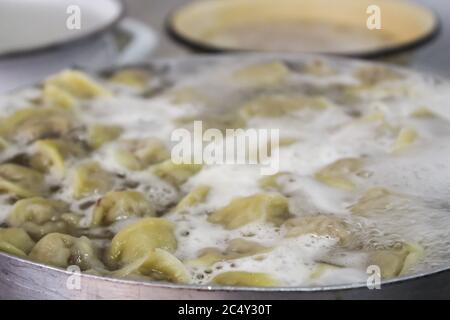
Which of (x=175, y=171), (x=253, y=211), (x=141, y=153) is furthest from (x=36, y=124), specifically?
(x=253, y=211)

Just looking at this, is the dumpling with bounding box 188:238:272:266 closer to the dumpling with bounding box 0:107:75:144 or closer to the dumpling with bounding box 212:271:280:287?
the dumpling with bounding box 212:271:280:287

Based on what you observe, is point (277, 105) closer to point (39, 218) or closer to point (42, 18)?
point (39, 218)

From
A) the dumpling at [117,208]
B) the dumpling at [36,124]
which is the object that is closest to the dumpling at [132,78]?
the dumpling at [36,124]

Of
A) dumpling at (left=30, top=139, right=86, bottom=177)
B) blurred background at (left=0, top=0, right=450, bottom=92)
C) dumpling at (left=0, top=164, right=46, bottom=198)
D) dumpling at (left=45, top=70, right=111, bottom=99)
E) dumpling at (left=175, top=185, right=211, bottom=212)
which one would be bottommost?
dumpling at (left=175, top=185, right=211, bottom=212)

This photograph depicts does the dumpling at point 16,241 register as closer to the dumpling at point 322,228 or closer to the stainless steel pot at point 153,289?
the stainless steel pot at point 153,289

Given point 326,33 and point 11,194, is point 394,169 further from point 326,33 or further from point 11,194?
point 326,33

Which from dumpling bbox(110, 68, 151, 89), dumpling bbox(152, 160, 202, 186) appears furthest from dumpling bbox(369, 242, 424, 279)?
dumpling bbox(110, 68, 151, 89)
